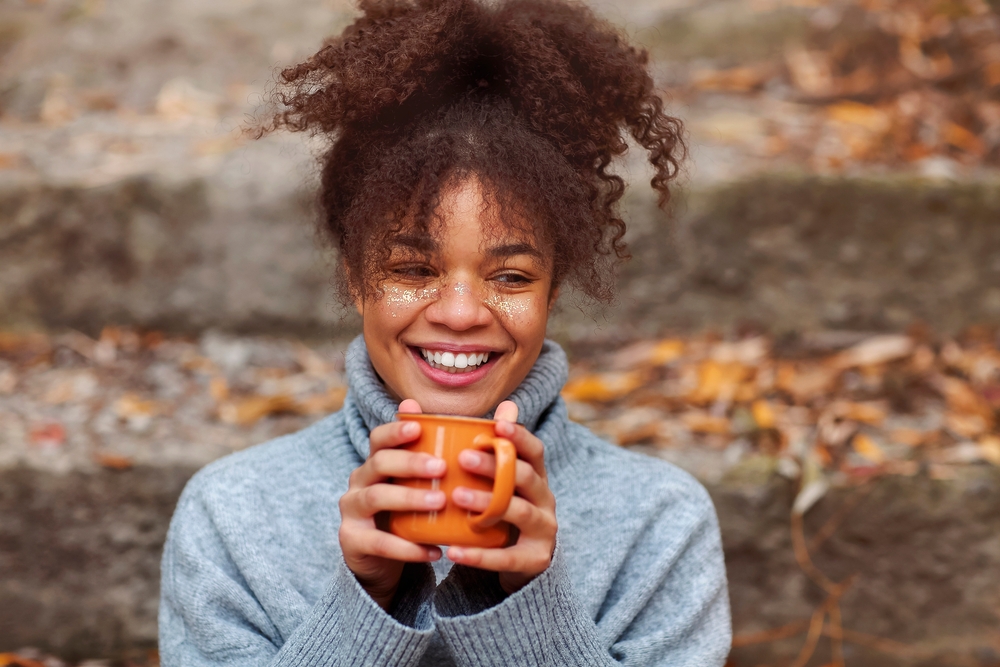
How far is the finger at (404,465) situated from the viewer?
1204 mm

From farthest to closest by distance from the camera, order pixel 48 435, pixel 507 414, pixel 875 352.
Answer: pixel 875 352, pixel 48 435, pixel 507 414

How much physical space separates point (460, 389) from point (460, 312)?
15 centimetres

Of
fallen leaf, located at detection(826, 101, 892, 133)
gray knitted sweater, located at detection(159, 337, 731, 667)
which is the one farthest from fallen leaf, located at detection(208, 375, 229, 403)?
fallen leaf, located at detection(826, 101, 892, 133)

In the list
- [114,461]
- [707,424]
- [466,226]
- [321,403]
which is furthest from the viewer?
[321,403]

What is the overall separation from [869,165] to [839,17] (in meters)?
0.84

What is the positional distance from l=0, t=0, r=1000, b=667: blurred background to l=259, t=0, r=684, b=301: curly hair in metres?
0.32

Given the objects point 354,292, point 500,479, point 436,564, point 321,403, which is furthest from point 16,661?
point 500,479

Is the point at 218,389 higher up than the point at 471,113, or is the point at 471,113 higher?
the point at 471,113

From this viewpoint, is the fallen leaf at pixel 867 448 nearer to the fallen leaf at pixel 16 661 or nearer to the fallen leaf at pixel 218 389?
the fallen leaf at pixel 218 389

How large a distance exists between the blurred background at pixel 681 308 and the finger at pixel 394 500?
0.61 meters

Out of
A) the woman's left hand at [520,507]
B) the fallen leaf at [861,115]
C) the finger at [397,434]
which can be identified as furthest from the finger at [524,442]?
the fallen leaf at [861,115]

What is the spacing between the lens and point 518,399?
1648 millimetres

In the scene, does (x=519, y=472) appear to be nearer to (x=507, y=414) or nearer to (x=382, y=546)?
(x=507, y=414)

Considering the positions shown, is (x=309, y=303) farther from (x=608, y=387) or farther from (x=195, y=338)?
(x=608, y=387)
